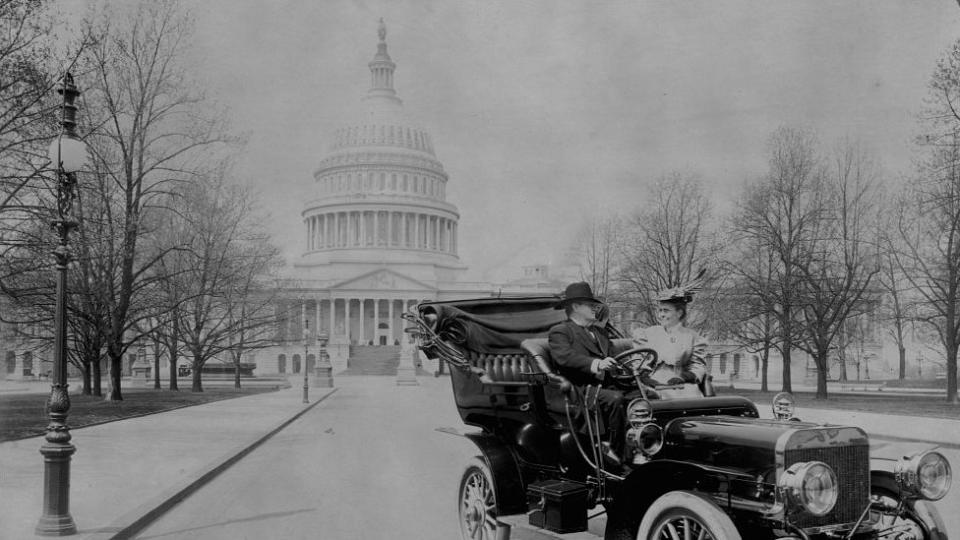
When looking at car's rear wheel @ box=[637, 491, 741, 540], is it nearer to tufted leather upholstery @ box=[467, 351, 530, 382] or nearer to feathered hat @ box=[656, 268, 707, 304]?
feathered hat @ box=[656, 268, 707, 304]

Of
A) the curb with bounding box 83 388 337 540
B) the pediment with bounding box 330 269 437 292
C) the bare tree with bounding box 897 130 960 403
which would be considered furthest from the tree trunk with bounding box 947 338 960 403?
the pediment with bounding box 330 269 437 292

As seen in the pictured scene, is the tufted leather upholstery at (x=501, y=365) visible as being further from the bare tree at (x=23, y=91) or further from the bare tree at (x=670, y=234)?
the bare tree at (x=670, y=234)

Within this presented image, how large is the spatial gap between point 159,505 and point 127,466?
417 centimetres

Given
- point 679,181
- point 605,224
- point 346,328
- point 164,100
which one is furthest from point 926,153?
point 346,328

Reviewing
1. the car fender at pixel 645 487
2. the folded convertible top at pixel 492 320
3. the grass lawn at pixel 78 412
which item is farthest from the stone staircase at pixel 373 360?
the car fender at pixel 645 487

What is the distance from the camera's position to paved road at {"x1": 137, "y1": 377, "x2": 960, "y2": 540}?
865cm

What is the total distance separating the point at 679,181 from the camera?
142 ft

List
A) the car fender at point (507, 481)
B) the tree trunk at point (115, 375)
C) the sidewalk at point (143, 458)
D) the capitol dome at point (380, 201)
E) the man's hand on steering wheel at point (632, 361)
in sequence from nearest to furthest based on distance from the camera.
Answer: the man's hand on steering wheel at point (632, 361), the car fender at point (507, 481), the sidewalk at point (143, 458), the tree trunk at point (115, 375), the capitol dome at point (380, 201)

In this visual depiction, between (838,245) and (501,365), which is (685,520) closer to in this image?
(501,365)

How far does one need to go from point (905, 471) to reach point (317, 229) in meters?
128

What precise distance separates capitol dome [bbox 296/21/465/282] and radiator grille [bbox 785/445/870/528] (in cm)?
11715

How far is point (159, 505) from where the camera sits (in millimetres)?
9555

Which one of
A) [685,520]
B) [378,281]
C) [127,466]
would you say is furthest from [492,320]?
[378,281]

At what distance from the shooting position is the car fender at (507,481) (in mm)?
7039
